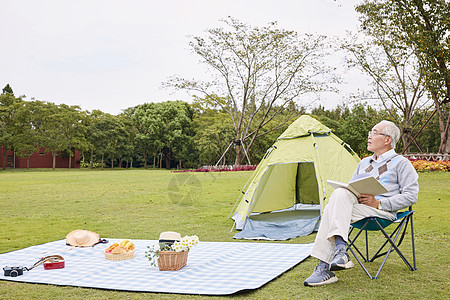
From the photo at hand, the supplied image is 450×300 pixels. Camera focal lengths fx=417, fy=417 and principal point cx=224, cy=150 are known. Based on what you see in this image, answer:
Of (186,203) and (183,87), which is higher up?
(183,87)

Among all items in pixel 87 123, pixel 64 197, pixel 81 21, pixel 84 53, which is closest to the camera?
pixel 64 197

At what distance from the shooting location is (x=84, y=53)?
22328 mm

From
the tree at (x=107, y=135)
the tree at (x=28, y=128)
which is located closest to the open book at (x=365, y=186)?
the tree at (x=28, y=128)

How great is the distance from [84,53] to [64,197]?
13.1m

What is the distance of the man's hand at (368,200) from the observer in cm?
343

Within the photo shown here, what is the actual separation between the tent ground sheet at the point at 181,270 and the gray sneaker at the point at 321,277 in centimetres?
37

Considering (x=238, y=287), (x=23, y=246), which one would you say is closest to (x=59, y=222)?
(x=23, y=246)

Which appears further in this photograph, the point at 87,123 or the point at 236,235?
the point at 87,123

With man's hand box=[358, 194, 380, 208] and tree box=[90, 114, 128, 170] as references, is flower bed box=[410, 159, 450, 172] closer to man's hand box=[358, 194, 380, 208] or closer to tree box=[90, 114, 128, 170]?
man's hand box=[358, 194, 380, 208]

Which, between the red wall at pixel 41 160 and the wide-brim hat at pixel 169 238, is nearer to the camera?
the wide-brim hat at pixel 169 238

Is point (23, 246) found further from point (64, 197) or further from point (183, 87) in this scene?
point (183, 87)

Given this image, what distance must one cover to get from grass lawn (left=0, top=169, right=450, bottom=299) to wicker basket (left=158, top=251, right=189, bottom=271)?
0.68 m

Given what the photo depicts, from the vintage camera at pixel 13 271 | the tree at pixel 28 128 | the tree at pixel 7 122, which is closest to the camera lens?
the vintage camera at pixel 13 271

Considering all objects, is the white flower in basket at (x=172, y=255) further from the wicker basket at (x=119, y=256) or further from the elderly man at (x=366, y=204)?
the elderly man at (x=366, y=204)
